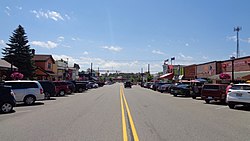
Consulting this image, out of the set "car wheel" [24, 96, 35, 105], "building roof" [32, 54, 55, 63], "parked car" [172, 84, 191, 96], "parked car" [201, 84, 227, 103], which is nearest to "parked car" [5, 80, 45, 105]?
"car wheel" [24, 96, 35, 105]

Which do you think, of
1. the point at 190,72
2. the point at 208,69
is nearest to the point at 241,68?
the point at 208,69

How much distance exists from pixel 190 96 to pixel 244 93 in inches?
587

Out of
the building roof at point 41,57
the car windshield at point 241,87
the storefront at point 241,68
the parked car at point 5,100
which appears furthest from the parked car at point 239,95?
the building roof at point 41,57

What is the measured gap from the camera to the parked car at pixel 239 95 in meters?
18.3

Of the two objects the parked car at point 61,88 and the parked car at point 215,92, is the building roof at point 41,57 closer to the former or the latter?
Answer: the parked car at point 61,88

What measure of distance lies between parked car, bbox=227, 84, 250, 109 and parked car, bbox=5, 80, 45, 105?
13.2m

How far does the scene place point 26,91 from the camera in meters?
20.9

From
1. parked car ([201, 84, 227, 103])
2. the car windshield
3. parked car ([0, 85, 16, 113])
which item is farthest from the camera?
parked car ([201, 84, 227, 103])

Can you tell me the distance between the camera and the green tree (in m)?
47.5

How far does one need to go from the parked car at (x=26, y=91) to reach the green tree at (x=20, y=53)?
27.2m

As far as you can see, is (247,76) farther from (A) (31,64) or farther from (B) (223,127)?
(A) (31,64)

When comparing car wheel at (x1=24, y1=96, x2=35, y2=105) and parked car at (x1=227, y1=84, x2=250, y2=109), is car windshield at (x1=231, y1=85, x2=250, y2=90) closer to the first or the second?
parked car at (x1=227, y1=84, x2=250, y2=109)

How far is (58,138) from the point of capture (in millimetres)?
8719

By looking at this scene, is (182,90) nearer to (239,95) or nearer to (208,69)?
(239,95)
